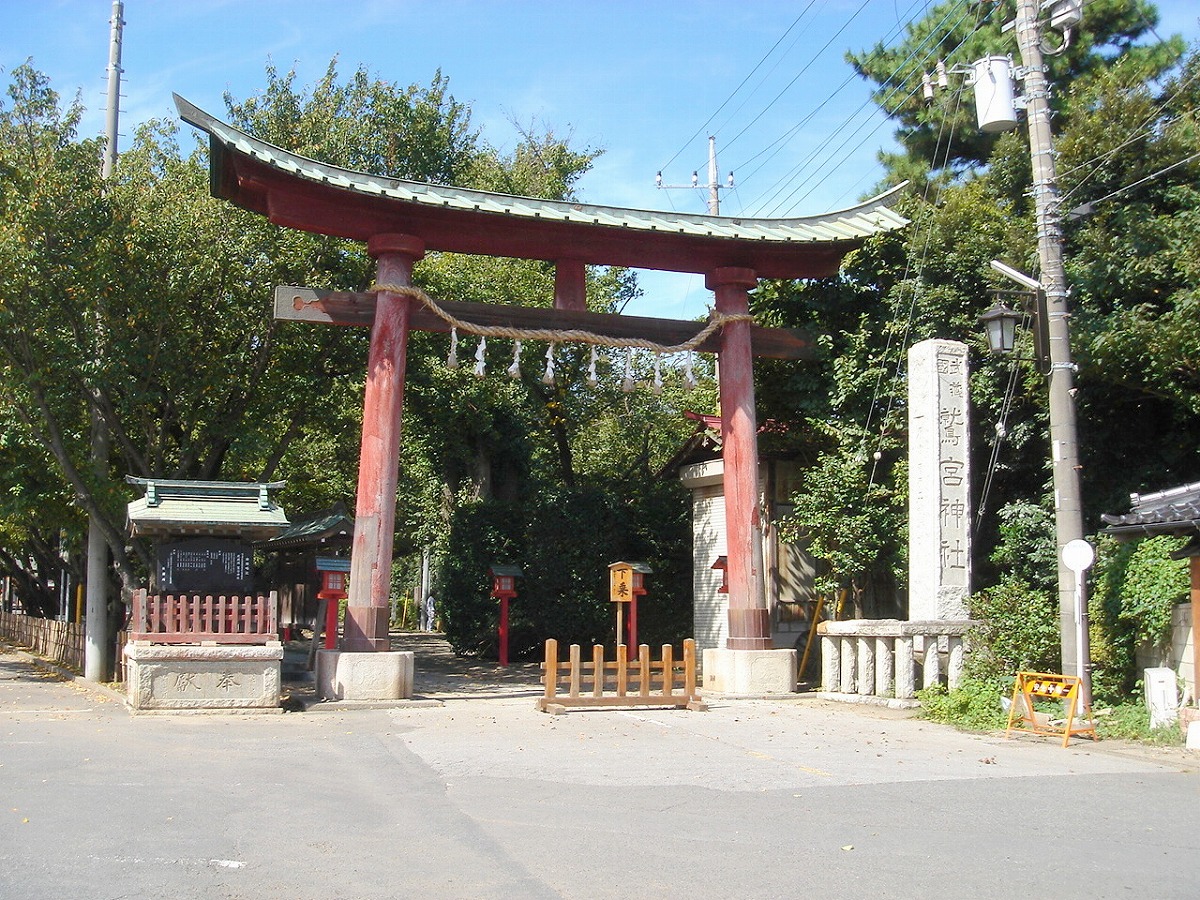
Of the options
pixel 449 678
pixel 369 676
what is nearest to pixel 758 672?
pixel 369 676

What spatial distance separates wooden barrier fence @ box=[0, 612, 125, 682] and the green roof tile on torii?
8236mm

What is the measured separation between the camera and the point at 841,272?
18.8m

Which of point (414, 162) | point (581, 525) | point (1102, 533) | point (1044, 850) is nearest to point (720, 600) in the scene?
point (581, 525)

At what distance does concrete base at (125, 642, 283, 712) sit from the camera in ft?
45.6

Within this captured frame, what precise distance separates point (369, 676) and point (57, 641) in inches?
482

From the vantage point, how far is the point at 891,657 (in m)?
15.2

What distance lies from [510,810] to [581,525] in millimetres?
15527

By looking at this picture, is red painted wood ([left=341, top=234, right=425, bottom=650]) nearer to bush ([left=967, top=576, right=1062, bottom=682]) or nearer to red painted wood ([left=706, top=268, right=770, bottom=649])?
red painted wood ([left=706, top=268, right=770, bottom=649])

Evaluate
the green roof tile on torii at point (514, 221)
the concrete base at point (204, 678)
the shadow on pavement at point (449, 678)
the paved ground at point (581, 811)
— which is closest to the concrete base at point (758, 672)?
the paved ground at point (581, 811)

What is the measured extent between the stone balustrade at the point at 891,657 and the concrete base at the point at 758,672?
2.16 ft

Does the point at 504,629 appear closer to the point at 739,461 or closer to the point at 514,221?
the point at 739,461

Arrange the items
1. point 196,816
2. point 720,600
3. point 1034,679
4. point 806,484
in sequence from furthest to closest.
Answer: point 720,600, point 806,484, point 1034,679, point 196,816

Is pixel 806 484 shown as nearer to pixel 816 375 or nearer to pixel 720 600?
pixel 816 375

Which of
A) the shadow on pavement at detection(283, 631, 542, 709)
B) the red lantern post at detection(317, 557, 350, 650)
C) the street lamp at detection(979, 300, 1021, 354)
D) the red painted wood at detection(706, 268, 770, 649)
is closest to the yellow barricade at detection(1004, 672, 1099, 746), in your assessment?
the street lamp at detection(979, 300, 1021, 354)
